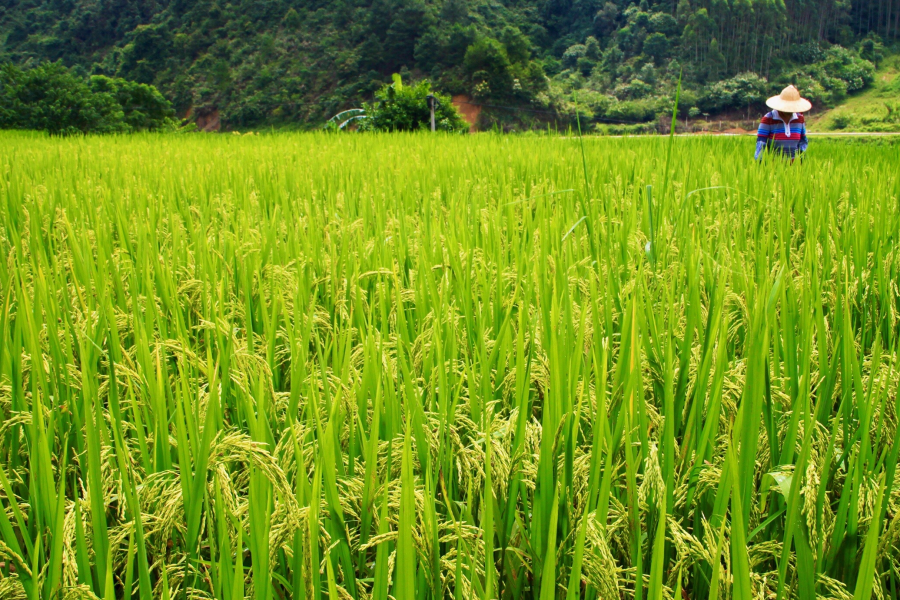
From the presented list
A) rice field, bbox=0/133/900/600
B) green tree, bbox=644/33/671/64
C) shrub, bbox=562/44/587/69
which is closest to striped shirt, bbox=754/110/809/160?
rice field, bbox=0/133/900/600

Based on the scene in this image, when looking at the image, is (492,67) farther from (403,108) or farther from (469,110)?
(403,108)

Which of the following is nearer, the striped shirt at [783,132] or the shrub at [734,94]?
the striped shirt at [783,132]

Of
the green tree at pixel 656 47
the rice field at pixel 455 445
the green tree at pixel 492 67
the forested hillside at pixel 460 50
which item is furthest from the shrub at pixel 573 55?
the rice field at pixel 455 445

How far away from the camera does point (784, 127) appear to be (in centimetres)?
477

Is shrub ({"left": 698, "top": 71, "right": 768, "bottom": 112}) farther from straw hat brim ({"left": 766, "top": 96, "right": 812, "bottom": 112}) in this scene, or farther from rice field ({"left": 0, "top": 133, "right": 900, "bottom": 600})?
rice field ({"left": 0, "top": 133, "right": 900, "bottom": 600})

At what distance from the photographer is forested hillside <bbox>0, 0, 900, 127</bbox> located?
102ft

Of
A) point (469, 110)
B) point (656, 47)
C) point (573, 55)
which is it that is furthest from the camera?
point (573, 55)

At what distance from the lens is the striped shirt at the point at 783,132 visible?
4.75 meters

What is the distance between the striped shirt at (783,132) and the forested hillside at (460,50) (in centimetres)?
2481

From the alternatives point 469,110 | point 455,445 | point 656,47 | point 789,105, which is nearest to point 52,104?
point 789,105

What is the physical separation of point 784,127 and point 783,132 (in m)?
0.04

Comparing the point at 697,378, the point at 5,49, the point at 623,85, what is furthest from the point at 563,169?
the point at 5,49

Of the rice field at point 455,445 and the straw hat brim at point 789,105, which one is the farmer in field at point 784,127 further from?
the rice field at point 455,445

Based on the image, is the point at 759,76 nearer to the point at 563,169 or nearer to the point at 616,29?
the point at 616,29
